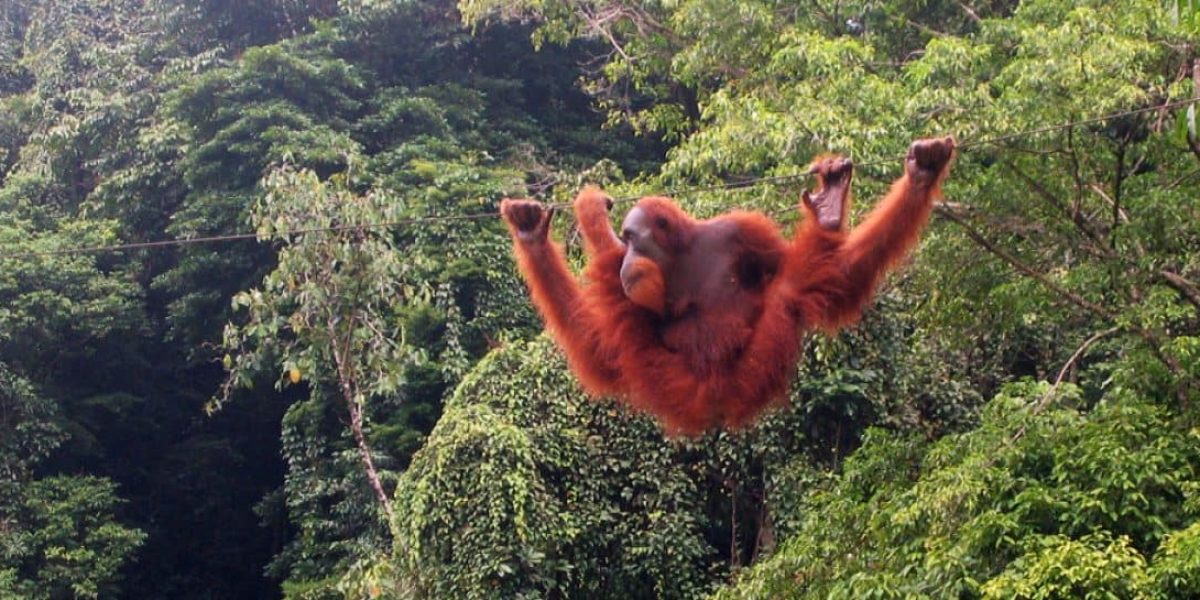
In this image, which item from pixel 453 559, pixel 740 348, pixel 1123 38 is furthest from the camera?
pixel 453 559

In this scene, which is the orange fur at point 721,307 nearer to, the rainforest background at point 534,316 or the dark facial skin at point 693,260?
the dark facial skin at point 693,260

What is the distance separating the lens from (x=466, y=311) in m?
10.5

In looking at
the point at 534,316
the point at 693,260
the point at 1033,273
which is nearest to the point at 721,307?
the point at 693,260

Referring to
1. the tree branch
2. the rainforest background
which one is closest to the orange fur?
the rainforest background

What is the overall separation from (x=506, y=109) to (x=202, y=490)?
16.5 ft

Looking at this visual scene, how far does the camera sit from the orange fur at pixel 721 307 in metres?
3.38

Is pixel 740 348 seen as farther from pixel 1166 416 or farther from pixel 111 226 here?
pixel 111 226

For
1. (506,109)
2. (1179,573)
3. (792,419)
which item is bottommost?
(1179,573)

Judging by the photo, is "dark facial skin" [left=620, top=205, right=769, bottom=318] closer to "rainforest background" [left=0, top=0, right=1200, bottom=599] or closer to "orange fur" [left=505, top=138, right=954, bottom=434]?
"orange fur" [left=505, top=138, right=954, bottom=434]

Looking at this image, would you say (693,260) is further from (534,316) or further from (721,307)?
(534,316)

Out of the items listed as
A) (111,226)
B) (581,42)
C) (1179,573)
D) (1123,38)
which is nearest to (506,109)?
(581,42)

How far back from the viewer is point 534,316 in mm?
10320

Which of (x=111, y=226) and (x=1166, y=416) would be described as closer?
(x=1166, y=416)

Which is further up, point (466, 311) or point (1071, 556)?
point (466, 311)
